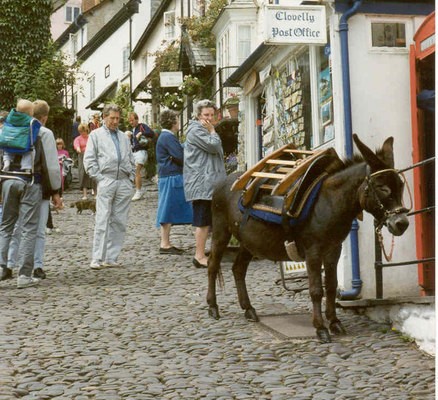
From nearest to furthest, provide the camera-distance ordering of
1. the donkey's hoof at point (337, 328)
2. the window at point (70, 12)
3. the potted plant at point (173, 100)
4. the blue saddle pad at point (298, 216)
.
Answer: the blue saddle pad at point (298, 216)
the donkey's hoof at point (337, 328)
the potted plant at point (173, 100)
the window at point (70, 12)

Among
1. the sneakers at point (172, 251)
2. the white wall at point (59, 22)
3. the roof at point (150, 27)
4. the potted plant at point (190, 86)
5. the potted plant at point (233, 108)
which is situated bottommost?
the sneakers at point (172, 251)

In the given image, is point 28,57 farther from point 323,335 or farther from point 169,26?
point 323,335

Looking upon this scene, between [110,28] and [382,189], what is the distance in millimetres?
49496

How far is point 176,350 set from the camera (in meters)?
6.95

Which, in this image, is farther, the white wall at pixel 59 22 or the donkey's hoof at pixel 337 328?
the white wall at pixel 59 22

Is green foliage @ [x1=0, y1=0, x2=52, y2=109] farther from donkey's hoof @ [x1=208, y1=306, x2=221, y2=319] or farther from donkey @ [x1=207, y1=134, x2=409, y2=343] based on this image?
donkey @ [x1=207, y1=134, x2=409, y2=343]

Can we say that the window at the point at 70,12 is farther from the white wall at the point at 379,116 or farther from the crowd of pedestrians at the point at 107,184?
the white wall at the point at 379,116

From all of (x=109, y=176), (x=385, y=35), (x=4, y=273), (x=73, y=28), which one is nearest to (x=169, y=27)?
(x=73, y=28)

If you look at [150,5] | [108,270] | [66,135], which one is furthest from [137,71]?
[108,270]

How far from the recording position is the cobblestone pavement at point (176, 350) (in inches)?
227

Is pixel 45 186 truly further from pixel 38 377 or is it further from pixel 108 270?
pixel 38 377

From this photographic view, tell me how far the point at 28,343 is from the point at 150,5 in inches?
1763

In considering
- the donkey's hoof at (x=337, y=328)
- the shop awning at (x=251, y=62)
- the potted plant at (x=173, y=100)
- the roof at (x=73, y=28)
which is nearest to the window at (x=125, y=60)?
the roof at (x=73, y=28)

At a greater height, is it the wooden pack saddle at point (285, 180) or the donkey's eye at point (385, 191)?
the wooden pack saddle at point (285, 180)
